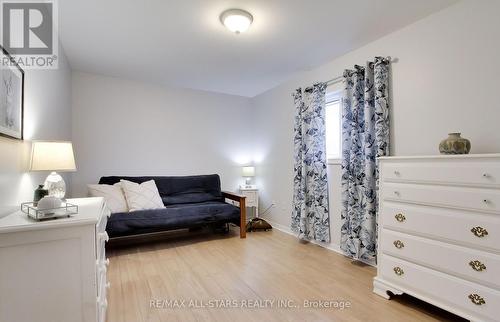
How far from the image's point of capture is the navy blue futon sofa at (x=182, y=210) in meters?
3.05

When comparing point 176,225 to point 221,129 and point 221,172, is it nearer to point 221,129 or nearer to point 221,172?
point 221,172

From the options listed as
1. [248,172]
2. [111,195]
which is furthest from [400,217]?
[111,195]

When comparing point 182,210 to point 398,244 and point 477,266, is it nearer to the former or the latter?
A: point 398,244

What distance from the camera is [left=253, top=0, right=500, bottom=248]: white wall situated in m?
1.89

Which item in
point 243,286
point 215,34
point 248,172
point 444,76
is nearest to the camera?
point 444,76

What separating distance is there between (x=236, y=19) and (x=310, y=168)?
206cm

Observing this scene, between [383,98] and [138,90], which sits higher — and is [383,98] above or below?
below

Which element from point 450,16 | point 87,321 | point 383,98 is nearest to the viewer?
point 87,321

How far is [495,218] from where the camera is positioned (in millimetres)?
1526

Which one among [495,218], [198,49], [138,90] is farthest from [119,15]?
[495,218]

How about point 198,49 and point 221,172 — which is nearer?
point 198,49

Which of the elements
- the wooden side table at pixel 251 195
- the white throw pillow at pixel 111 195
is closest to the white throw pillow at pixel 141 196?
the white throw pillow at pixel 111 195

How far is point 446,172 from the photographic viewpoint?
1.75 meters

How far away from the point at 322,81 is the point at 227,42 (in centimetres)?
138
